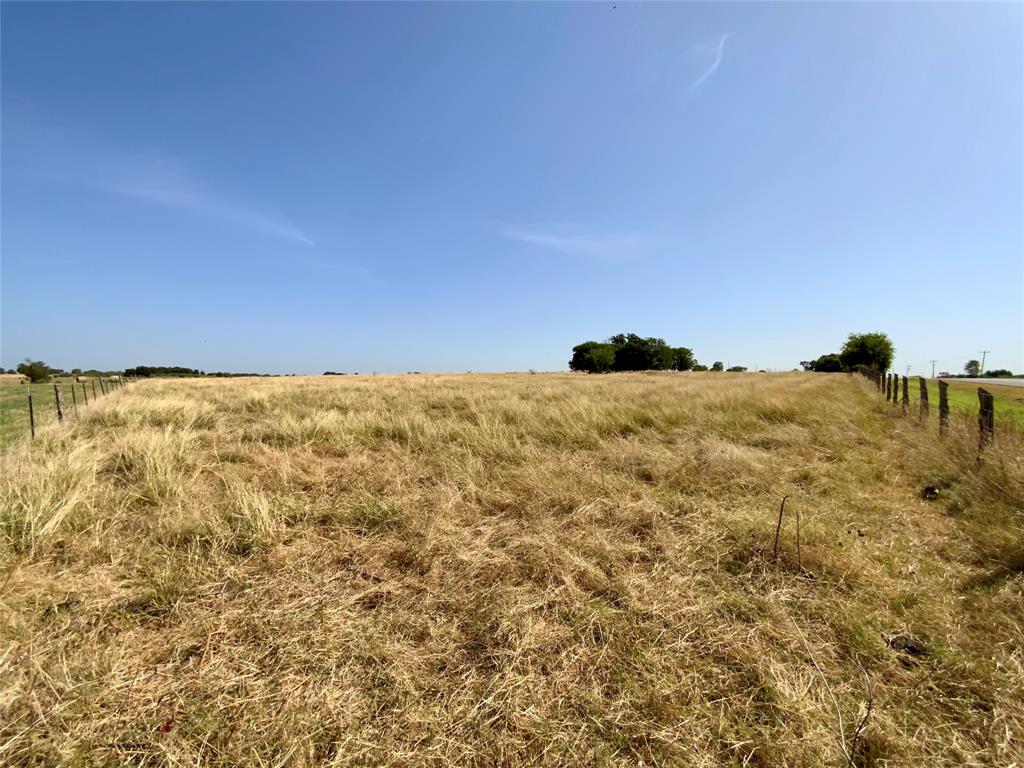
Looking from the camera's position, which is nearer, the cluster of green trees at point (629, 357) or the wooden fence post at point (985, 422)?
the wooden fence post at point (985, 422)

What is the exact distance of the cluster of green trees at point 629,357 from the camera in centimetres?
7806

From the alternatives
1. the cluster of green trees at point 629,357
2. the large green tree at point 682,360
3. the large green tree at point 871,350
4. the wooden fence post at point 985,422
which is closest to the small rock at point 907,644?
the wooden fence post at point 985,422

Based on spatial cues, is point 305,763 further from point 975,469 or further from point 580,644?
point 975,469

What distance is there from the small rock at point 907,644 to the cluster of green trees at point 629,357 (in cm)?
7074

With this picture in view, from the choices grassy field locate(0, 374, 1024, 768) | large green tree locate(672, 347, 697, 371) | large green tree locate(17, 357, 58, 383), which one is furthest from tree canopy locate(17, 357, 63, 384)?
large green tree locate(672, 347, 697, 371)

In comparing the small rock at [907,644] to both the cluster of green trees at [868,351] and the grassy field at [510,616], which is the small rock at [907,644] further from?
the cluster of green trees at [868,351]

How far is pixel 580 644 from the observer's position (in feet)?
6.94

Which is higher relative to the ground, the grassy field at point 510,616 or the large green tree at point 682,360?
the large green tree at point 682,360

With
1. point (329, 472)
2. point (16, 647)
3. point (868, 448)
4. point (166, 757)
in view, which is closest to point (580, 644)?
point (166, 757)

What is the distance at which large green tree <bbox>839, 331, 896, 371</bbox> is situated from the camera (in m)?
63.8

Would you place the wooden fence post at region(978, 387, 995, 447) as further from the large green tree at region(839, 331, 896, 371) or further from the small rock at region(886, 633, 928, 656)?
the large green tree at region(839, 331, 896, 371)

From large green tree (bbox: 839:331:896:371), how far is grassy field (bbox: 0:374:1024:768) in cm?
7788

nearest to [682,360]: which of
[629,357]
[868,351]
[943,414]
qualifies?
[629,357]

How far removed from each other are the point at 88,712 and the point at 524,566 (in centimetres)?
225
